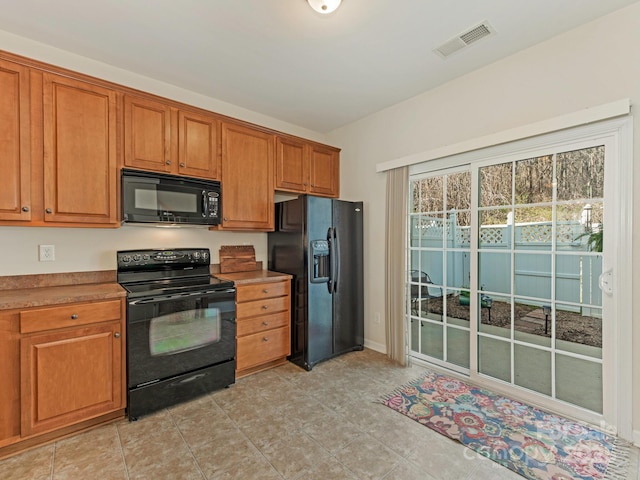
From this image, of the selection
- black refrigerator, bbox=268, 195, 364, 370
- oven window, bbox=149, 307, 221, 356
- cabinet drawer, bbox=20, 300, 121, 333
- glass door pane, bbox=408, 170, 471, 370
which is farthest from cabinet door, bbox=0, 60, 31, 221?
glass door pane, bbox=408, 170, 471, 370

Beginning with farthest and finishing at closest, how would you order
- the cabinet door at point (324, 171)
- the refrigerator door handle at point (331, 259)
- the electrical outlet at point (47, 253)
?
the cabinet door at point (324, 171), the refrigerator door handle at point (331, 259), the electrical outlet at point (47, 253)

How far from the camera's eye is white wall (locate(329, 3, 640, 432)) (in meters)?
1.92

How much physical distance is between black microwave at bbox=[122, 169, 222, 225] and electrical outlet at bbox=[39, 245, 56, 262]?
22.1 inches

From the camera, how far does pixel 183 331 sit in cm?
240

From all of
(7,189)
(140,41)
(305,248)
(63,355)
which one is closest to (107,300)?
(63,355)

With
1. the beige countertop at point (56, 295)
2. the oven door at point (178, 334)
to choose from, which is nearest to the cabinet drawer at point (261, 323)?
the oven door at point (178, 334)

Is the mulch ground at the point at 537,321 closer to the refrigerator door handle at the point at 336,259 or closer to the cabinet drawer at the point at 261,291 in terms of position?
the refrigerator door handle at the point at 336,259

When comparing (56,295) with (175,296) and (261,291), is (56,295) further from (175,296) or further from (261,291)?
(261,291)

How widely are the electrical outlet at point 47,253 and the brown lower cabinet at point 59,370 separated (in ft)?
2.13

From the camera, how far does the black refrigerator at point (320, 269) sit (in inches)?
119

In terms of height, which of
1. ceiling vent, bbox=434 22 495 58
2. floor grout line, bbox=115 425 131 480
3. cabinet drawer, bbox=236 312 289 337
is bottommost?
floor grout line, bbox=115 425 131 480

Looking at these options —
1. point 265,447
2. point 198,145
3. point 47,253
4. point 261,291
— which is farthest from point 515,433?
point 47,253

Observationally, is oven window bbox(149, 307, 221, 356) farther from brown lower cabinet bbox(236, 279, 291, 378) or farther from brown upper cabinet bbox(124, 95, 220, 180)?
brown upper cabinet bbox(124, 95, 220, 180)

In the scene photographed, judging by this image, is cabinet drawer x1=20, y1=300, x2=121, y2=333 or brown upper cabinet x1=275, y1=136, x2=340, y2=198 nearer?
cabinet drawer x1=20, y1=300, x2=121, y2=333
